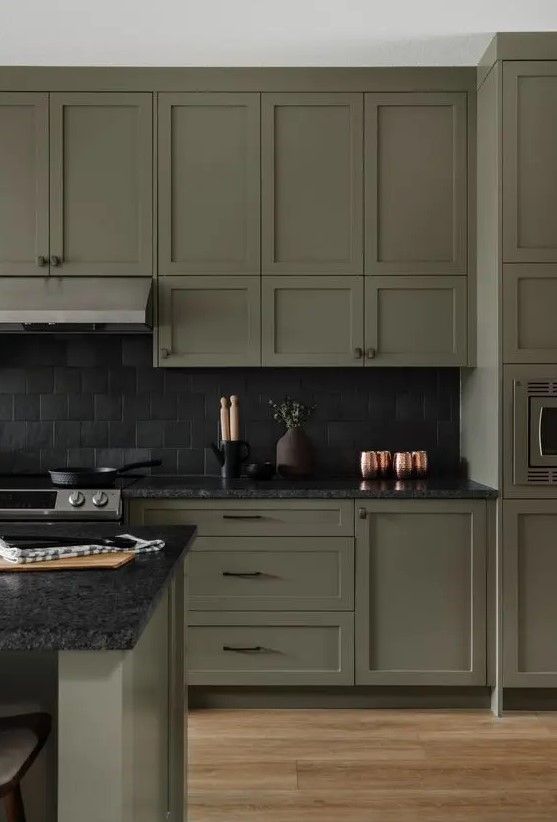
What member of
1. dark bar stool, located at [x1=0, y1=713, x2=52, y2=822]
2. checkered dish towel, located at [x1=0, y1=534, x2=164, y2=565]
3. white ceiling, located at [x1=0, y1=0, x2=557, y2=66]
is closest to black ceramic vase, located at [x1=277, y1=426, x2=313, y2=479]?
white ceiling, located at [x1=0, y1=0, x2=557, y2=66]

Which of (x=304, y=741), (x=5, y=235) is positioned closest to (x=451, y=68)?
(x=5, y=235)

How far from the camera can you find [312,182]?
367cm

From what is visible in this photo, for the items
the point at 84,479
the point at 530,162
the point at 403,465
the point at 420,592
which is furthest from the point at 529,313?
the point at 84,479

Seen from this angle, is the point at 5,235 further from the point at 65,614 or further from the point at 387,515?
the point at 65,614

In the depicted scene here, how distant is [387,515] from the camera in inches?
134

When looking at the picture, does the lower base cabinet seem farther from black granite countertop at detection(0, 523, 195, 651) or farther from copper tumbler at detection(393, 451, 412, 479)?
black granite countertop at detection(0, 523, 195, 651)

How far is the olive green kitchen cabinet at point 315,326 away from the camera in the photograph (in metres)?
3.67

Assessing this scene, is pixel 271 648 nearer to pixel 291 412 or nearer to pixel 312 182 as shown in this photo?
pixel 291 412

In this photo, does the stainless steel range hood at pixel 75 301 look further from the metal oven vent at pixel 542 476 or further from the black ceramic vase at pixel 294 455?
the metal oven vent at pixel 542 476

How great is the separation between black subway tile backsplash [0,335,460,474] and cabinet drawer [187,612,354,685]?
2.85 ft

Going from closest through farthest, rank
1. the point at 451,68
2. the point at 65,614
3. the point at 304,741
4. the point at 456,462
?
the point at 65,614
the point at 304,741
the point at 451,68
the point at 456,462

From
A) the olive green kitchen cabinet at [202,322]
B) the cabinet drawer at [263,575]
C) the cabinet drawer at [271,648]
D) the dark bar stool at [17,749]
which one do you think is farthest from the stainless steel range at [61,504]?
the dark bar stool at [17,749]

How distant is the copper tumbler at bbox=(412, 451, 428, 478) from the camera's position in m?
3.83

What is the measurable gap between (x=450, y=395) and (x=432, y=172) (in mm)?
1065
